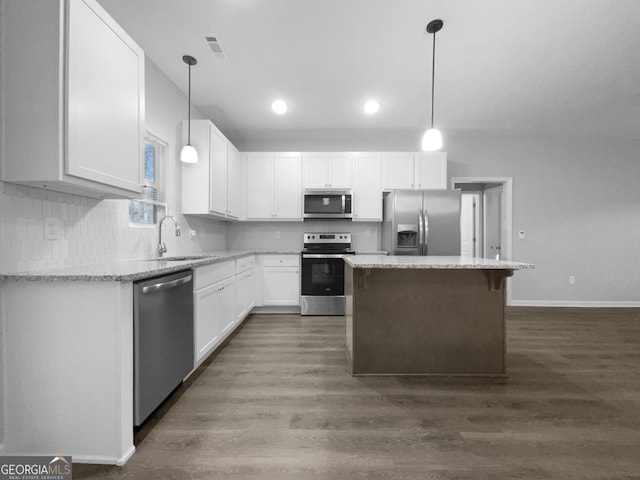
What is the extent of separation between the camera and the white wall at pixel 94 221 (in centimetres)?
153

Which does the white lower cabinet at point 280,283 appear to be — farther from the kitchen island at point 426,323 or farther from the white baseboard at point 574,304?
the white baseboard at point 574,304

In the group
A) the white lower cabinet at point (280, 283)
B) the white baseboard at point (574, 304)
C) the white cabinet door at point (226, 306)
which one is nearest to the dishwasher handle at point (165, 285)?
the white cabinet door at point (226, 306)

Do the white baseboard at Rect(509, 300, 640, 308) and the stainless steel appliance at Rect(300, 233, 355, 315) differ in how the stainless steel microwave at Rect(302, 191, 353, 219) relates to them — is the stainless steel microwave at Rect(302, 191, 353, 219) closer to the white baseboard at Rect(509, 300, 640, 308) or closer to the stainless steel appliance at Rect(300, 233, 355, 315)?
the stainless steel appliance at Rect(300, 233, 355, 315)

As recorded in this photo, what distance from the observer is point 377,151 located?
486cm

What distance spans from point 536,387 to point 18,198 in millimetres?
3567

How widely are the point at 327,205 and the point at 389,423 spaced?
3175 millimetres

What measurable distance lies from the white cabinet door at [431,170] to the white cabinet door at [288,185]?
1845 mm

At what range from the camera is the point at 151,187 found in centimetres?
293

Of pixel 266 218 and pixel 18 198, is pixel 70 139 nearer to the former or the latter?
pixel 18 198

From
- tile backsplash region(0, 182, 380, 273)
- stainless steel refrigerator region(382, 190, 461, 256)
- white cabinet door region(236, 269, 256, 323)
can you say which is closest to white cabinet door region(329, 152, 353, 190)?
stainless steel refrigerator region(382, 190, 461, 256)

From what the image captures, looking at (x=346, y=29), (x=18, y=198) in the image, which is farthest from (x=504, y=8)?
(x=18, y=198)

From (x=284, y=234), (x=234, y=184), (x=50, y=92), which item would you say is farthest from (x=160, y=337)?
(x=284, y=234)

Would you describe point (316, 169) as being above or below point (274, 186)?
above

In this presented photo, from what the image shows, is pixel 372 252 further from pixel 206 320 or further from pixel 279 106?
pixel 206 320
